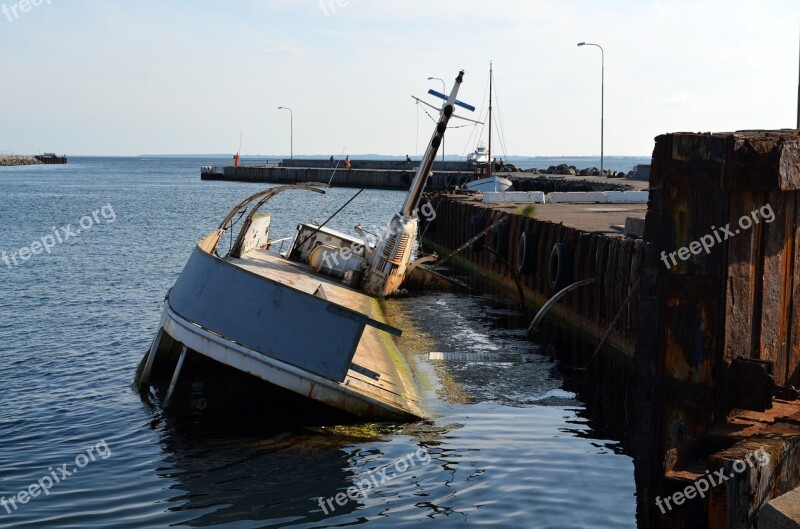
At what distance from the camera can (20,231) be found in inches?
2174

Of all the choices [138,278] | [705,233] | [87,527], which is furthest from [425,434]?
Answer: [138,278]

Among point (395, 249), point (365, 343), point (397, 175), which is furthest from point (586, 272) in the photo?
point (397, 175)

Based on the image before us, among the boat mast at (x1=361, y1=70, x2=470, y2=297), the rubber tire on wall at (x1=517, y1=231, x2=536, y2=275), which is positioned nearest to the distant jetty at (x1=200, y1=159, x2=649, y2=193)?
the rubber tire on wall at (x1=517, y1=231, x2=536, y2=275)

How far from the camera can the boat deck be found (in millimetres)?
13562

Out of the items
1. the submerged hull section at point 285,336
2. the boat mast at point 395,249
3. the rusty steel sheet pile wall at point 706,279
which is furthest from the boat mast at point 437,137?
the rusty steel sheet pile wall at point 706,279

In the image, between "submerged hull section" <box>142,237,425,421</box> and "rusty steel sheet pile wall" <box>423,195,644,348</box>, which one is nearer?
"submerged hull section" <box>142,237,425,421</box>

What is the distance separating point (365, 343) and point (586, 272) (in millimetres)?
6448

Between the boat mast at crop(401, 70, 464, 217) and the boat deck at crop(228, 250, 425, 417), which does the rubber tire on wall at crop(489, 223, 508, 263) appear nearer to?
the boat mast at crop(401, 70, 464, 217)

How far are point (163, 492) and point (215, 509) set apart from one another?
0.99 metres

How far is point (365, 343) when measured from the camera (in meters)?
16.7

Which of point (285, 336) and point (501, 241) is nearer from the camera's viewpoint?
point (285, 336)

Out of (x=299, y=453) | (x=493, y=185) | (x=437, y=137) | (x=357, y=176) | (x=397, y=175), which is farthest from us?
(x=357, y=176)

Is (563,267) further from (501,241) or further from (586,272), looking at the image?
(501,241)

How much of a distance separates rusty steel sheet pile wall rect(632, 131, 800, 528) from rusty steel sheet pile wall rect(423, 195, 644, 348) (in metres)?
4.38
